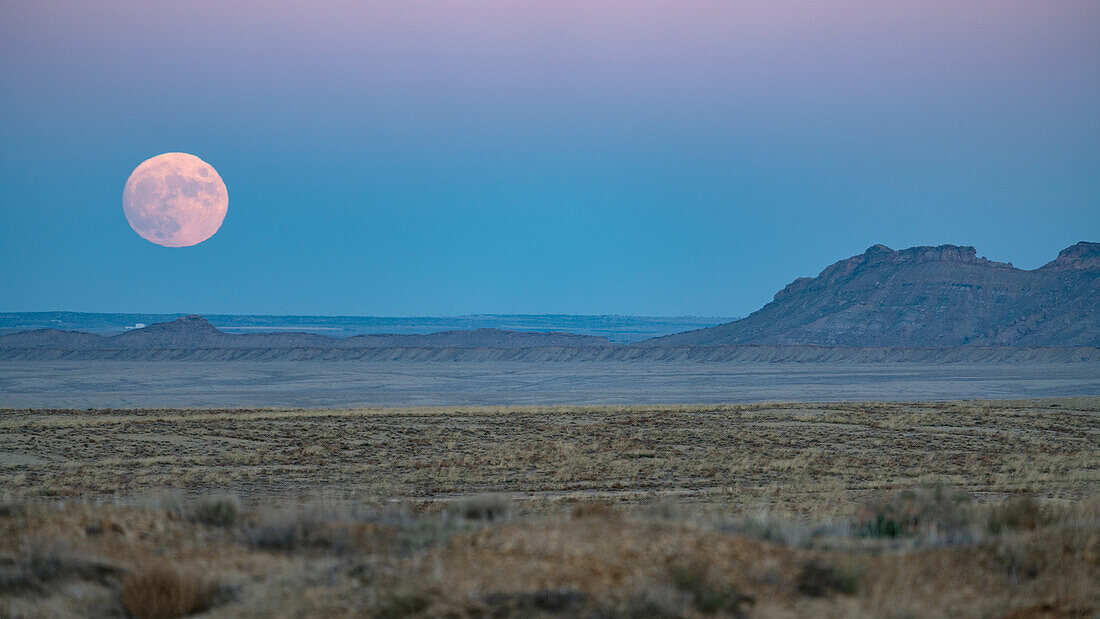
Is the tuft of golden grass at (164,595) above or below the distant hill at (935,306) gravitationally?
below

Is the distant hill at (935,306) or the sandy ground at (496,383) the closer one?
the sandy ground at (496,383)

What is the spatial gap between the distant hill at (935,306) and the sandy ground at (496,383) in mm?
36968

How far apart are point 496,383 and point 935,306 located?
322 feet

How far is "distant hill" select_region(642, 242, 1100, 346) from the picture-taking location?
14200cm

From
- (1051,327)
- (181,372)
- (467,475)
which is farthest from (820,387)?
(1051,327)

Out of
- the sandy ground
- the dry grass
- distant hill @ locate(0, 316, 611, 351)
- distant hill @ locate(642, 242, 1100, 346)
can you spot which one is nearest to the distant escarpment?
distant hill @ locate(0, 316, 611, 351)

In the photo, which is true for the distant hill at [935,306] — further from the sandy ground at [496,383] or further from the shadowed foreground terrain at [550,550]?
the shadowed foreground terrain at [550,550]

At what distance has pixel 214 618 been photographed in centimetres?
679

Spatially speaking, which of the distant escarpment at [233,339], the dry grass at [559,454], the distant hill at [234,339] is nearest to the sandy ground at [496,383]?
the dry grass at [559,454]

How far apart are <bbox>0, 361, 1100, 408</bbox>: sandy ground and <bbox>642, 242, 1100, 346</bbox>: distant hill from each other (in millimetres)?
36968

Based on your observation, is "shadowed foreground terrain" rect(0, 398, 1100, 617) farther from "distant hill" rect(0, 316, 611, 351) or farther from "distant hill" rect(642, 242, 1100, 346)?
"distant hill" rect(642, 242, 1100, 346)

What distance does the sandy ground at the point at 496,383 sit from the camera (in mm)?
59875

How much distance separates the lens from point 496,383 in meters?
80.6

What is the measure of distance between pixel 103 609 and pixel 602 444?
68.1 feet
